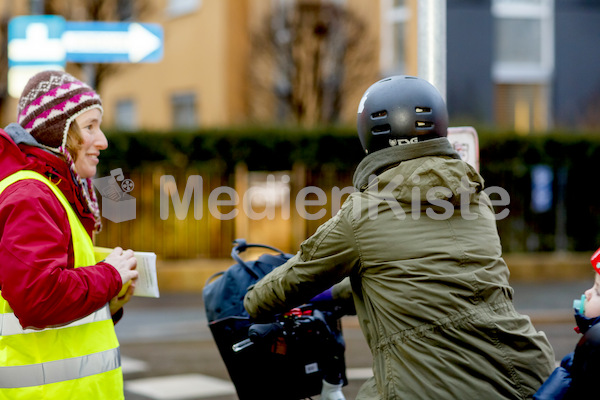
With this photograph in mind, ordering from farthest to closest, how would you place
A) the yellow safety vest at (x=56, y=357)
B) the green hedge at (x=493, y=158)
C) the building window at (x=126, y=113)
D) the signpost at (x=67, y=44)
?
the building window at (x=126, y=113)
the green hedge at (x=493, y=158)
the signpost at (x=67, y=44)
the yellow safety vest at (x=56, y=357)

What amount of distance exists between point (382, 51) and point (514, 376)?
16.3 metres

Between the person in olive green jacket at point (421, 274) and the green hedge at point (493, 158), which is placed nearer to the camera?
the person in olive green jacket at point (421, 274)

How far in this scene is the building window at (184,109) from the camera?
1956 cm

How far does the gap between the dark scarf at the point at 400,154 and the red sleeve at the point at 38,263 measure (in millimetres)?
922

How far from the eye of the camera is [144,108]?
20.9m

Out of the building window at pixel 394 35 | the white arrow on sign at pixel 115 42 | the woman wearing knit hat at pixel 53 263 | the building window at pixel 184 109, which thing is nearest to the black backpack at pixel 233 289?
the woman wearing knit hat at pixel 53 263

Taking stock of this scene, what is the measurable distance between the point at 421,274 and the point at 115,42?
542 centimetres

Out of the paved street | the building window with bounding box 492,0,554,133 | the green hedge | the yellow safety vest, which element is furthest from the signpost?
the building window with bounding box 492,0,554,133

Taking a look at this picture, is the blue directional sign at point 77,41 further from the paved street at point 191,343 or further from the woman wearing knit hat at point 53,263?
the woman wearing knit hat at point 53,263

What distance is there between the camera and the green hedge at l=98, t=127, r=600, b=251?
13.4 m

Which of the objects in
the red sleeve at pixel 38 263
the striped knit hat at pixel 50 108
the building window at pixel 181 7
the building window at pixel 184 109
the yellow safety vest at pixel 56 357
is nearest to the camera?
the red sleeve at pixel 38 263

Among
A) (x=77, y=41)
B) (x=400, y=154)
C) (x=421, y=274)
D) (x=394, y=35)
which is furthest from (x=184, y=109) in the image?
(x=421, y=274)

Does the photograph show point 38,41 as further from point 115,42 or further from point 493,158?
point 493,158

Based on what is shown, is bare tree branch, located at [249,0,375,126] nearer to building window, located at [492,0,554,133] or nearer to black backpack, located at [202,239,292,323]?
building window, located at [492,0,554,133]
